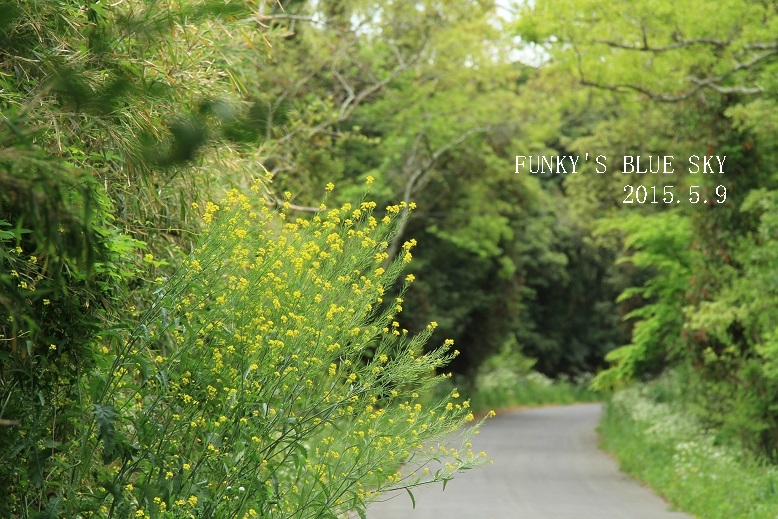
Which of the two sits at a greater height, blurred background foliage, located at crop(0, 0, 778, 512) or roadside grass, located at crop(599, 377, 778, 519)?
blurred background foliage, located at crop(0, 0, 778, 512)

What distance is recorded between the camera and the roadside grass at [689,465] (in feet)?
39.2

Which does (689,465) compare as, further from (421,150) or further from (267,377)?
(421,150)

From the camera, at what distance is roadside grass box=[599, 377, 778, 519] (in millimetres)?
11953

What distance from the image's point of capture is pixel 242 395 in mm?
5590

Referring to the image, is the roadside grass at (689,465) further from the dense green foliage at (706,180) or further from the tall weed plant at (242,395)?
the tall weed plant at (242,395)

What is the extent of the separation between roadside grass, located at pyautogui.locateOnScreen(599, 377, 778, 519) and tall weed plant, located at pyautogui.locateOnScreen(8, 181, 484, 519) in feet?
20.8

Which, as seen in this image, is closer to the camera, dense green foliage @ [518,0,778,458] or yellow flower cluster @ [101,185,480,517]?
yellow flower cluster @ [101,185,480,517]

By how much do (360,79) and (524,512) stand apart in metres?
13.2

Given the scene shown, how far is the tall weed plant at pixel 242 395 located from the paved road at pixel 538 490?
6171 millimetres

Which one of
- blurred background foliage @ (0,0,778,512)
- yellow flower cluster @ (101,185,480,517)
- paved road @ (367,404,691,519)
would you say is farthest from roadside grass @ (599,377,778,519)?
yellow flower cluster @ (101,185,480,517)

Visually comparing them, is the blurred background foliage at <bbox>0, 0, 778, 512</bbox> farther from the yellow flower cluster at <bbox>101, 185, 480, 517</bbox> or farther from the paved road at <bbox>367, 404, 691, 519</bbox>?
the paved road at <bbox>367, 404, 691, 519</bbox>

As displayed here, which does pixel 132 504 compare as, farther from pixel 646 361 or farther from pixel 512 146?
pixel 512 146

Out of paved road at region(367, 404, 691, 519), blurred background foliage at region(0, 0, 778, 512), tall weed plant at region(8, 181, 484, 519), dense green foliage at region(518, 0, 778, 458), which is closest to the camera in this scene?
blurred background foliage at region(0, 0, 778, 512)

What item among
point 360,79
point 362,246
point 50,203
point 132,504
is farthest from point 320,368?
point 360,79
